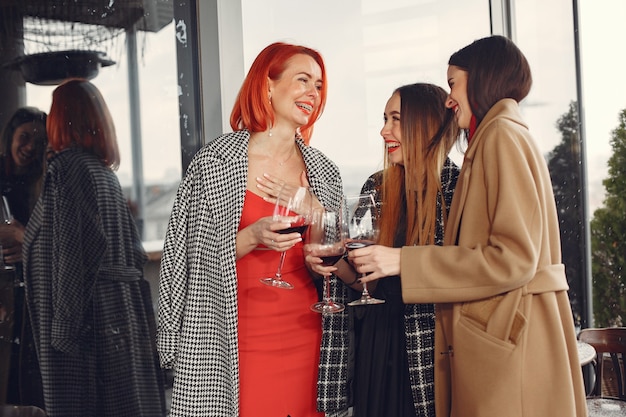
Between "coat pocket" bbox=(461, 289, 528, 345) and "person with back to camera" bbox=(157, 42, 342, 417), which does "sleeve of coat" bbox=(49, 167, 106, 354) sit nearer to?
"person with back to camera" bbox=(157, 42, 342, 417)

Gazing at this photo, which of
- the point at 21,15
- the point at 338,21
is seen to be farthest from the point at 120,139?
the point at 338,21

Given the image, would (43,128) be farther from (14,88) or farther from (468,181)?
(468,181)

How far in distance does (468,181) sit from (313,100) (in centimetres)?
70

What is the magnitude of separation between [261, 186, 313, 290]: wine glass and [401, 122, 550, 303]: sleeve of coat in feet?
0.88

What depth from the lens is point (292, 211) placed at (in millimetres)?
1713

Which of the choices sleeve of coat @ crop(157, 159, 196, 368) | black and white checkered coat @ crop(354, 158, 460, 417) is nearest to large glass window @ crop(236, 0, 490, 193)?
sleeve of coat @ crop(157, 159, 196, 368)

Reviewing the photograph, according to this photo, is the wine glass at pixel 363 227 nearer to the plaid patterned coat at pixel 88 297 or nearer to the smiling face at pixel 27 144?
the plaid patterned coat at pixel 88 297

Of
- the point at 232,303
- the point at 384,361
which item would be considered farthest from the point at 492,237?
the point at 232,303

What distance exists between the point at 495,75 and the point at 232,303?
958 mm

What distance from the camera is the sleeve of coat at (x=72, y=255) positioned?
7.94ft

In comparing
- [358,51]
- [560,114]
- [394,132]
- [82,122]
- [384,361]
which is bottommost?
[384,361]

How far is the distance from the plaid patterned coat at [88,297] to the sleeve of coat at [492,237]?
1.31 metres

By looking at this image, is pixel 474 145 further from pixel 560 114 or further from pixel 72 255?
pixel 560 114

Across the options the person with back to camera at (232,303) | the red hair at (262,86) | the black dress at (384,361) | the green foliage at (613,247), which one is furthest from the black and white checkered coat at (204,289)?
the green foliage at (613,247)
